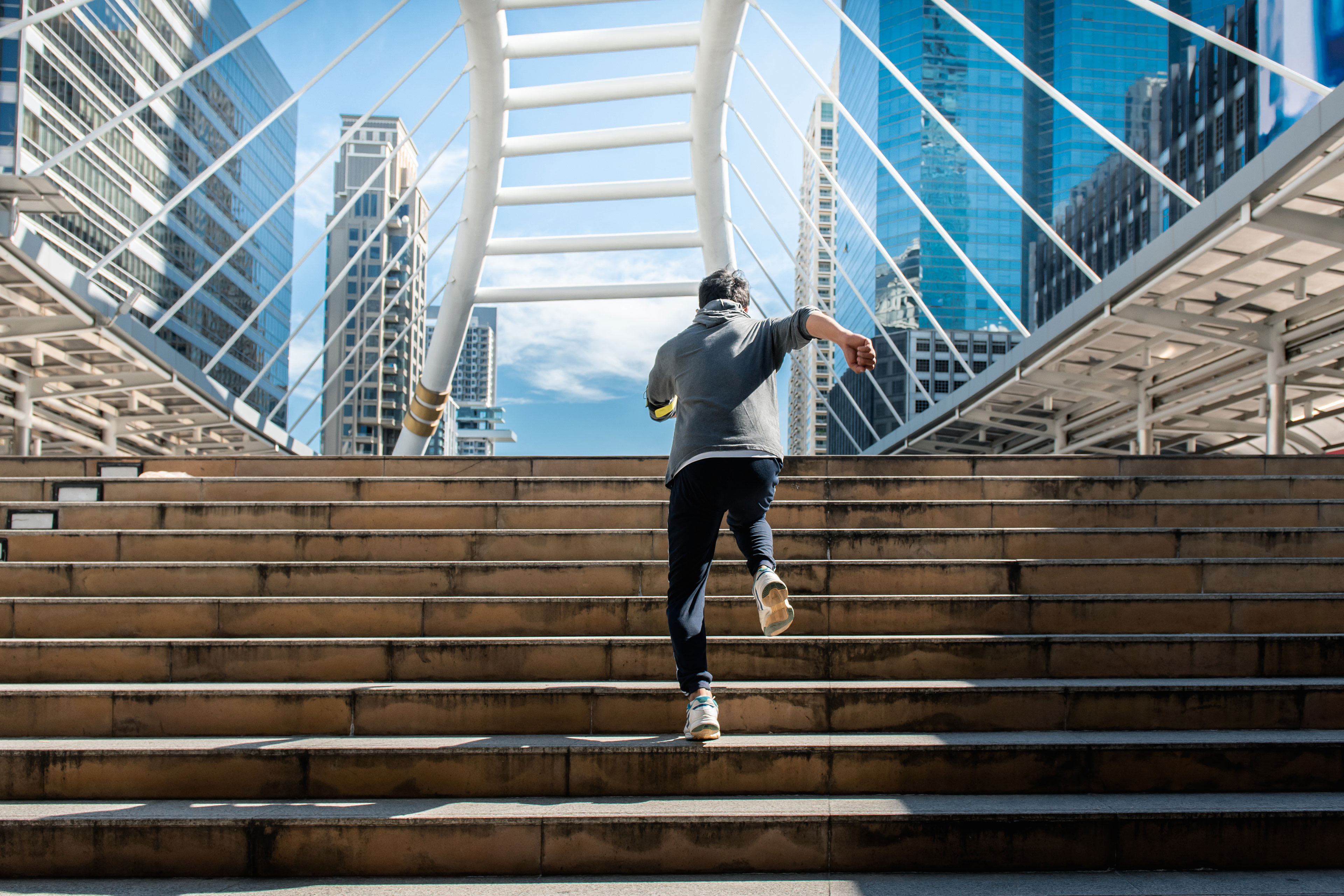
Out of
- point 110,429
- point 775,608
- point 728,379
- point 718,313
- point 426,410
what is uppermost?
point 426,410

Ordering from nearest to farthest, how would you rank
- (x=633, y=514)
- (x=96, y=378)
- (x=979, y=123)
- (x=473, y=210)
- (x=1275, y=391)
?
(x=633, y=514)
(x=1275, y=391)
(x=96, y=378)
(x=473, y=210)
(x=979, y=123)

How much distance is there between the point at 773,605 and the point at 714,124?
53.4ft

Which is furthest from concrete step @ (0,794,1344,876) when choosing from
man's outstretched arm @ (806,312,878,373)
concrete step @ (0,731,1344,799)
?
man's outstretched arm @ (806,312,878,373)

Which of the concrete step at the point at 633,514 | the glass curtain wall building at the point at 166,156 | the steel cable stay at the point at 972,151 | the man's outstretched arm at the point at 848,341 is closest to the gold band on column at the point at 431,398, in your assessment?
the steel cable stay at the point at 972,151

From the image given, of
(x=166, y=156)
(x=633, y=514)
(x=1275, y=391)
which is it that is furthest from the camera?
(x=166, y=156)

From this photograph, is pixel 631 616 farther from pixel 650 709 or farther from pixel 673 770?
pixel 673 770

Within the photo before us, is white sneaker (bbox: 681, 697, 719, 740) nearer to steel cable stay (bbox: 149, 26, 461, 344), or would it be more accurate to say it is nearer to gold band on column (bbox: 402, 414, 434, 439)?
steel cable stay (bbox: 149, 26, 461, 344)

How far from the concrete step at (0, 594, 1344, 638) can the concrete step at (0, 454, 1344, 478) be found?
181 centimetres

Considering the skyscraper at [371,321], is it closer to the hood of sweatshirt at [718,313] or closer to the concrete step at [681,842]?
the hood of sweatshirt at [718,313]

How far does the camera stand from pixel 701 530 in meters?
3.61

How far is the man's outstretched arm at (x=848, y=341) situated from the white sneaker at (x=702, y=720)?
1.27 m

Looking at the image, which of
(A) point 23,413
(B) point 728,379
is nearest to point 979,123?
(A) point 23,413

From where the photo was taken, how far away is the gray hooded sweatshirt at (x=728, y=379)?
357cm

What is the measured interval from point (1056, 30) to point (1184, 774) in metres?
140
